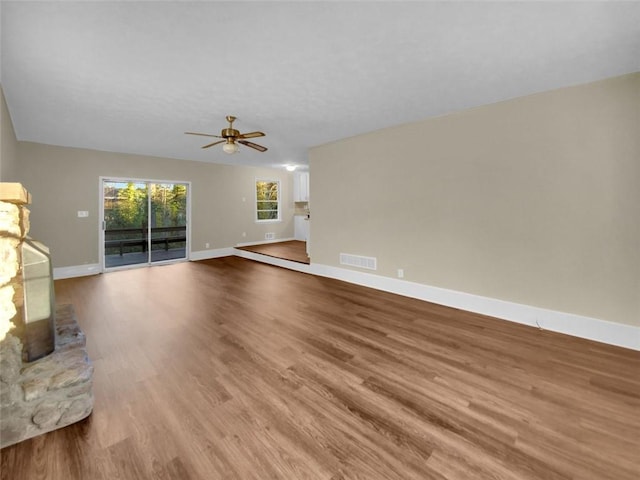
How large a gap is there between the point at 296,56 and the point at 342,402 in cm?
277

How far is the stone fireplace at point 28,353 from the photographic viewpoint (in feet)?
5.00

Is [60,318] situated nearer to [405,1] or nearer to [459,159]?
[405,1]

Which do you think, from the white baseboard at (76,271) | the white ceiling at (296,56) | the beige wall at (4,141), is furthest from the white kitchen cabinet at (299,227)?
the beige wall at (4,141)

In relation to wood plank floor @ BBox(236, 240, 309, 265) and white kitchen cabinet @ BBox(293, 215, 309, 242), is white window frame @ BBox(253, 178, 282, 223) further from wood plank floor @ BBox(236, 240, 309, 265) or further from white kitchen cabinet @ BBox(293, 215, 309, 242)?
wood plank floor @ BBox(236, 240, 309, 265)

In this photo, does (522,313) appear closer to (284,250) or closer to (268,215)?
(284,250)

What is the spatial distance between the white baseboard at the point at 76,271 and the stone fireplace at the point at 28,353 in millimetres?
4624

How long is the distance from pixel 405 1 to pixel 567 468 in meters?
2.84

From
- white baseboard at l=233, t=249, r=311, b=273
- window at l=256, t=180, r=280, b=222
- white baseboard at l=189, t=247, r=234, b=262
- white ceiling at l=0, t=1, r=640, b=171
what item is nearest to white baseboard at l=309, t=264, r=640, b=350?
white baseboard at l=233, t=249, r=311, b=273

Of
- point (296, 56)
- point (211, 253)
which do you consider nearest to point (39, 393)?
point (296, 56)

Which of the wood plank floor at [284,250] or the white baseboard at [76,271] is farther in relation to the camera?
the wood plank floor at [284,250]

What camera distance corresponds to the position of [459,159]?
3.48m

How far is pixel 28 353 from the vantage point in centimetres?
174

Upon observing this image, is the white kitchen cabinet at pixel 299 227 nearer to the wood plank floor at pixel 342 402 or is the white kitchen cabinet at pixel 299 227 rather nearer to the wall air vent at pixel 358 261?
the wall air vent at pixel 358 261

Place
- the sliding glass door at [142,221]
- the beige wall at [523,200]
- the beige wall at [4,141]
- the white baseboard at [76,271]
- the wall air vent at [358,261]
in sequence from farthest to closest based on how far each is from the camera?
the sliding glass door at [142,221] < the white baseboard at [76,271] < the wall air vent at [358,261] < the beige wall at [4,141] < the beige wall at [523,200]
